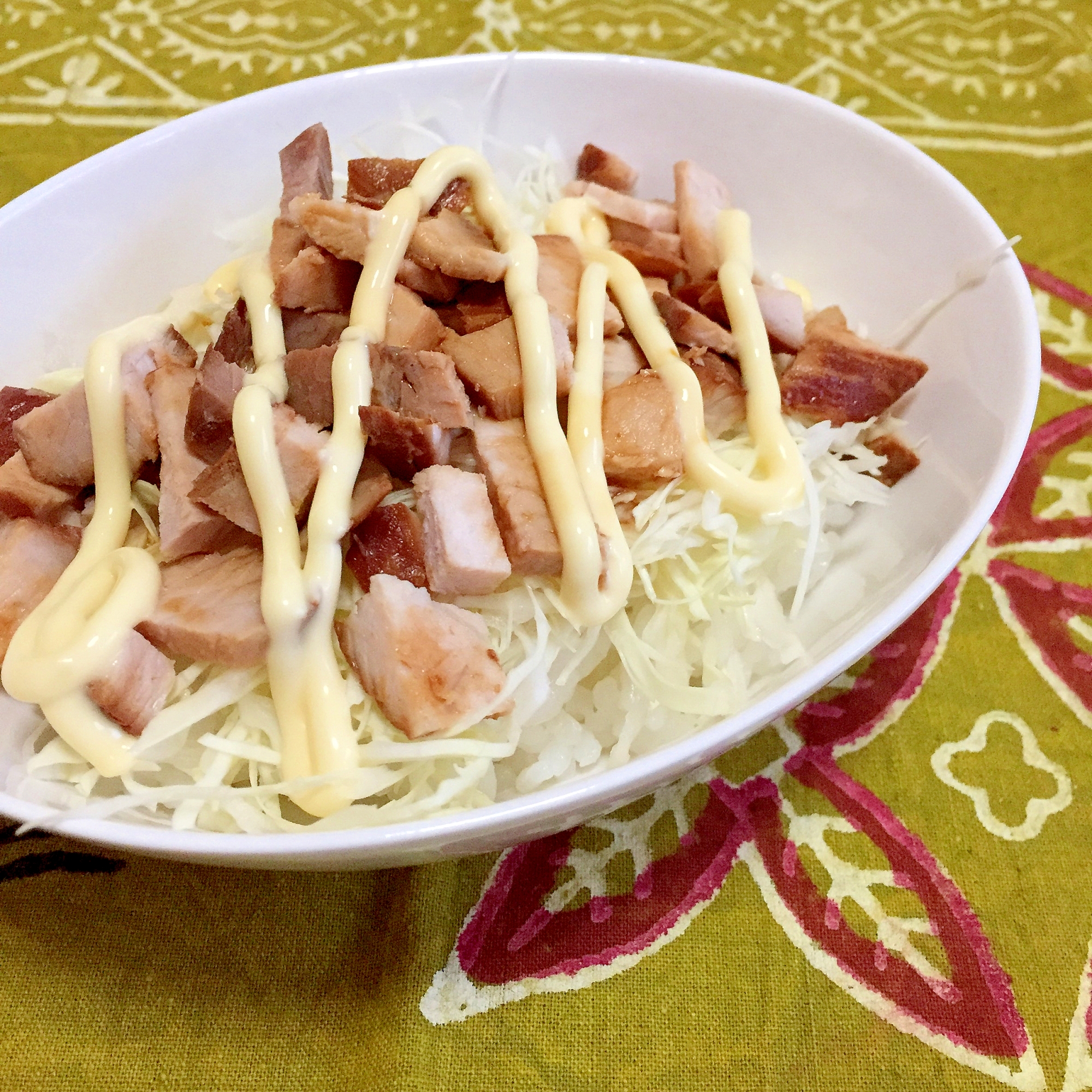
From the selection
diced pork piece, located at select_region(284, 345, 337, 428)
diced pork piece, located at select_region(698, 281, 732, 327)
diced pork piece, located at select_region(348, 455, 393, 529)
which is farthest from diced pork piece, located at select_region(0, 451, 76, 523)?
diced pork piece, located at select_region(698, 281, 732, 327)

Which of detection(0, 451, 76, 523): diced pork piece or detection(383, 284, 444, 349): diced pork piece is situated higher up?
detection(383, 284, 444, 349): diced pork piece

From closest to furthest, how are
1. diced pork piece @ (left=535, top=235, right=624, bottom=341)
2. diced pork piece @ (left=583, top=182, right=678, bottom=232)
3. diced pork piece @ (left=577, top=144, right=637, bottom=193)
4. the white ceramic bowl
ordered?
1. the white ceramic bowl
2. diced pork piece @ (left=535, top=235, right=624, bottom=341)
3. diced pork piece @ (left=583, top=182, right=678, bottom=232)
4. diced pork piece @ (left=577, top=144, right=637, bottom=193)

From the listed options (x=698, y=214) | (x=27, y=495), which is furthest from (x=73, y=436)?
(x=698, y=214)

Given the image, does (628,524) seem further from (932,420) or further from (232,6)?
(232,6)

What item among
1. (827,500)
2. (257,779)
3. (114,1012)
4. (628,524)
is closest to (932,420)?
(827,500)

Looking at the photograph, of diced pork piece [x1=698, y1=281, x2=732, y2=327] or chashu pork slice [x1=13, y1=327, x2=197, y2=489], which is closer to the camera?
chashu pork slice [x1=13, y1=327, x2=197, y2=489]

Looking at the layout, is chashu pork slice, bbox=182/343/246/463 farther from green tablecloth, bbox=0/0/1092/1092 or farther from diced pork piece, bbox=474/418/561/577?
green tablecloth, bbox=0/0/1092/1092

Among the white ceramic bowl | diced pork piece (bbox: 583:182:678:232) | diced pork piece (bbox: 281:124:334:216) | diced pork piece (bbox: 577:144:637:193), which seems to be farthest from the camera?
diced pork piece (bbox: 577:144:637:193)
